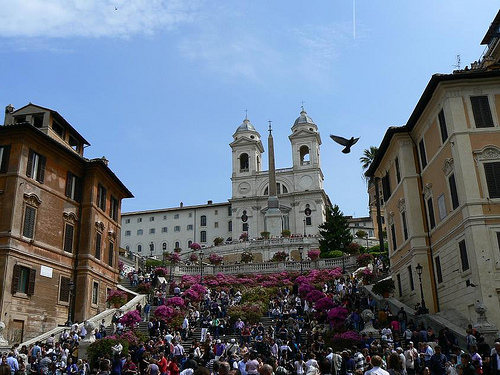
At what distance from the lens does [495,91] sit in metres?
26.9

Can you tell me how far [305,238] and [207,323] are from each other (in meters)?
48.7

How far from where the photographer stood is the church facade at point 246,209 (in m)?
103

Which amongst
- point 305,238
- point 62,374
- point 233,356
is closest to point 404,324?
point 233,356

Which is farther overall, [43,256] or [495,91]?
[43,256]

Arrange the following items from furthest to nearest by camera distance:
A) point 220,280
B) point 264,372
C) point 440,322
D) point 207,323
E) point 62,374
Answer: point 220,280, point 207,323, point 440,322, point 62,374, point 264,372

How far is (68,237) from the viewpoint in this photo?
35.9 metres

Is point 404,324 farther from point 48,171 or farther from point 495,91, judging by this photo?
point 48,171

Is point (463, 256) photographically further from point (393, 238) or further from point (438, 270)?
point (393, 238)

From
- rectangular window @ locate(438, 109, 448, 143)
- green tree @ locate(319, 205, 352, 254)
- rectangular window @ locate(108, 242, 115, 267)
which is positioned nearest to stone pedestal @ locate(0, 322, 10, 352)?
rectangular window @ locate(108, 242, 115, 267)

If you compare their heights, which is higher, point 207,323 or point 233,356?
point 207,323

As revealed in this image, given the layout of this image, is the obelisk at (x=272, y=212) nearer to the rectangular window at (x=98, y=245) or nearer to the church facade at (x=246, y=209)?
the church facade at (x=246, y=209)

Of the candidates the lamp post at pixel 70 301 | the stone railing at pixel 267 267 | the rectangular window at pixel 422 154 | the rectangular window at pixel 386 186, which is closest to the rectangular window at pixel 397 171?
the rectangular window at pixel 422 154

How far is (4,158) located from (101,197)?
890cm

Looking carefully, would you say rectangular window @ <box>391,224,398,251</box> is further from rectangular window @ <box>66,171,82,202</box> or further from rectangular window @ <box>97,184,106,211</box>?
rectangular window @ <box>66,171,82,202</box>
